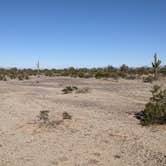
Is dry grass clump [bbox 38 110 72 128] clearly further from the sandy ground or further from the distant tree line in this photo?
the distant tree line

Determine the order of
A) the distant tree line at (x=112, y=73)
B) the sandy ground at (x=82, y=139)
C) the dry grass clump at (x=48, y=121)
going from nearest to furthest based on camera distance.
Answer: the sandy ground at (x=82, y=139) < the dry grass clump at (x=48, y=121) < the distant tree line at (x=112, y=73)

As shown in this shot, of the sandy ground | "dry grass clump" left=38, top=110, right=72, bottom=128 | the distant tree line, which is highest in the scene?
the distant tree line

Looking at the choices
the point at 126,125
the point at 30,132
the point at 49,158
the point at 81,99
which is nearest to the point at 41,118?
the point at 30,132

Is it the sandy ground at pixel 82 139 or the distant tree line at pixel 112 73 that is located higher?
the distant tree line at pixel 112 73

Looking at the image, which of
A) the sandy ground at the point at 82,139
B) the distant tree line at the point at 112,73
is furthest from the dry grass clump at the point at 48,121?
the distant tree line at the point at 112,73

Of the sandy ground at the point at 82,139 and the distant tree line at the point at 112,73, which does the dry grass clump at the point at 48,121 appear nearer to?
the sandy ground at the point at 82,139

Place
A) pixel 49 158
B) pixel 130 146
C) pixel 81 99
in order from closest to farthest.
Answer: pixel 49 158 → pixel 130 146 → pixel 81 99

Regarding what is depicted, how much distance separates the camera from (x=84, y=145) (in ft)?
31.1

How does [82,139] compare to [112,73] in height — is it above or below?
below

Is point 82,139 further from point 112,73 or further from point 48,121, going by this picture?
point 112,73

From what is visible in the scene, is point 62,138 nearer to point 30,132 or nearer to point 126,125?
point 30,132

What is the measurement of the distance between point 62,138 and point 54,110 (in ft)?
16.8

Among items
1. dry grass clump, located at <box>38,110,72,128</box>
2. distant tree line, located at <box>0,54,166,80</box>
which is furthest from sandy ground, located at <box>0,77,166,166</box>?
distant tree line, located at <box>0,54,166,80</box>

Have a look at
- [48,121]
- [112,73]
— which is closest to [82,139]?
[48,121]
